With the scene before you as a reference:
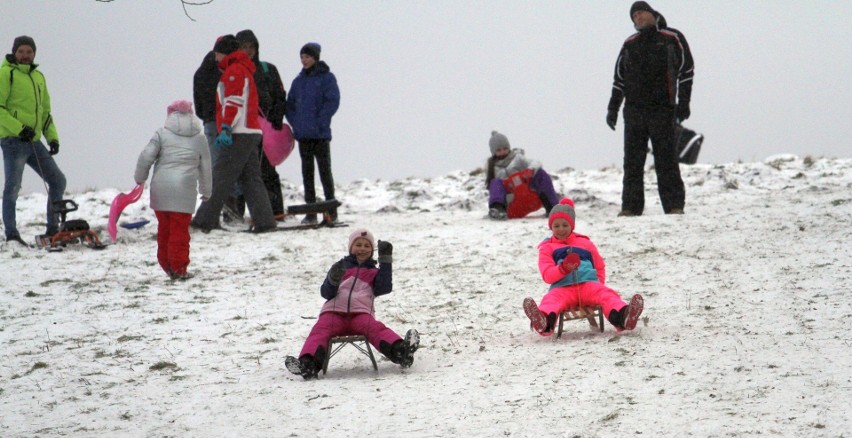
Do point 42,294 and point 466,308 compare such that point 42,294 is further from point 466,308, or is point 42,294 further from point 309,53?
point 309,53

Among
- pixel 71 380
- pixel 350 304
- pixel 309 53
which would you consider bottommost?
pixel 71 380

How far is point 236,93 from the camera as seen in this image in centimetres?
1151

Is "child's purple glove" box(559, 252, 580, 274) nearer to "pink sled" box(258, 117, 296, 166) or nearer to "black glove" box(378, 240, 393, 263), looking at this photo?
"black glove" box(378, 240, 393, 263)

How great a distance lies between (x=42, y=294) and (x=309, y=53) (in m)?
5.49

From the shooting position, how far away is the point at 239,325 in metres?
7.36

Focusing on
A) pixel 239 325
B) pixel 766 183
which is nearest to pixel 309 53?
pixel 239 325

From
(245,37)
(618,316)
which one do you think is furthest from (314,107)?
(618,316)

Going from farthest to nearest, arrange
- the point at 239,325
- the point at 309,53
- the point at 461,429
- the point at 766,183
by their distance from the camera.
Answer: the point at 766,183 → the point at 309,53 → the point at 239,325 → the point at 461,429

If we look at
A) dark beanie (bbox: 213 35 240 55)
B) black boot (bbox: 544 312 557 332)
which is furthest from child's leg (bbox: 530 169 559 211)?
black boot (bbox: 544 312 557 332)

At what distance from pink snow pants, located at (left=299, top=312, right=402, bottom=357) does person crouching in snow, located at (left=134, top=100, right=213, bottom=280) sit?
141 inches

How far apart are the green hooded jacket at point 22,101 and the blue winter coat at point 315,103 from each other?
310cm

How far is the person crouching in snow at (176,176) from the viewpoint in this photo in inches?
363

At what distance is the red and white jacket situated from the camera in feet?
37.7

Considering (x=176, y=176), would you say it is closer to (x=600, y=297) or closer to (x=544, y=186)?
(x=600, y=297)
